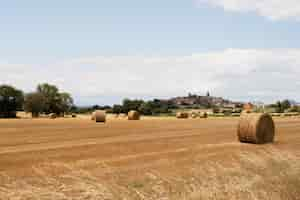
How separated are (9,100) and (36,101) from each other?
8.29 meters

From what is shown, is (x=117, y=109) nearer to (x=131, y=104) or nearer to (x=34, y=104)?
(x=131, y=104)

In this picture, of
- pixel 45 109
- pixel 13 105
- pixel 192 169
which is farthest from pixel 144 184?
pixel 45 109

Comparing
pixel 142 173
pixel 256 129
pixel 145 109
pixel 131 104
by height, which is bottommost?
pixel 142 173

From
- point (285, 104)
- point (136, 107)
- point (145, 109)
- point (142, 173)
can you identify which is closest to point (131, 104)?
point (136, 107)

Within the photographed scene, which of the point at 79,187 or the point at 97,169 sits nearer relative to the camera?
the point at 79,187

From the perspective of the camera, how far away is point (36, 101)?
7925cm

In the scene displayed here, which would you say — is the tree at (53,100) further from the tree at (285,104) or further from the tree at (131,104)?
the tree at (285,104)

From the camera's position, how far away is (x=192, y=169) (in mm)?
11031

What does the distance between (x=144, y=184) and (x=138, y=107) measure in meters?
81.0

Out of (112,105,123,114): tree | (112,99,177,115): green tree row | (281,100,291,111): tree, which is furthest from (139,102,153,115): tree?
(281,100,291,111): tree

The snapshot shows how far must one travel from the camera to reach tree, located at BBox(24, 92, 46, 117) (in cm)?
7806

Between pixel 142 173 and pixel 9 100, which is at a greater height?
pixel 9 100

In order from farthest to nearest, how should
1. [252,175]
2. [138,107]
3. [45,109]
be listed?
[138,107] → [45,109] → [252,175]

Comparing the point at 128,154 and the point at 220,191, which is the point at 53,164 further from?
the point at 220,191
